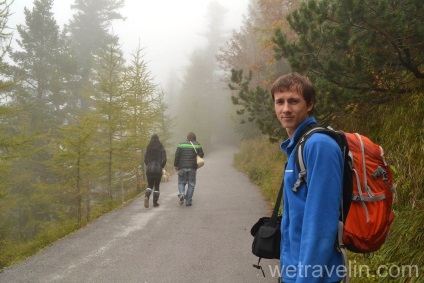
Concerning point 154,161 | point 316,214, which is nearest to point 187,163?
point 154,161

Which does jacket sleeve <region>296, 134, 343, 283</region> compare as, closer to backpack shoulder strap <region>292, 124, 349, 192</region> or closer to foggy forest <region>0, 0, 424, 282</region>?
backpack shoulder strap <region>292, 124, 349, 192</region>

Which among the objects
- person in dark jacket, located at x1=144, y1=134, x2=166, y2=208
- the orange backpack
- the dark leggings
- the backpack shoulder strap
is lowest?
the dark leggings

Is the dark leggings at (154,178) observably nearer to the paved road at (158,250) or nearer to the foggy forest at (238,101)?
the paved road at (158,250)

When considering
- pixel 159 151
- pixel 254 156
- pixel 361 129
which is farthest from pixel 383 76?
pixel 254 156

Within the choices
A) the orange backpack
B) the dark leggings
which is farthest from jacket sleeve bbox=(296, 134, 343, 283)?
the dark leggings

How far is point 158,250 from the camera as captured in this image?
601cm

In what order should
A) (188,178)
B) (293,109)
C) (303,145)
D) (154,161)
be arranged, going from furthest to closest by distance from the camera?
(188,178) < (154,161) < (293,109) < (303,145)

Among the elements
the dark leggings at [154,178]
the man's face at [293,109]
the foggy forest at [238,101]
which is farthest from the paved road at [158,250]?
the man's face at [293,109]

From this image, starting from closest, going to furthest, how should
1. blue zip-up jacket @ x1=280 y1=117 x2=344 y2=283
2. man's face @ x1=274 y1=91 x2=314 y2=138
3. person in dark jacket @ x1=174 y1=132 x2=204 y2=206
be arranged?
blue zip-up jacket @ x1=280 y1=117 x2=344 y2=283 → man's face @ x1=274 y1=91 x2=314 y2=138 → person in dark jacket @ x1=174 y1=132 x2=204 y2=206

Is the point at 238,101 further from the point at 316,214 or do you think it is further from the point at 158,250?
the point at 316,214

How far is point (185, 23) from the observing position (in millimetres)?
191500

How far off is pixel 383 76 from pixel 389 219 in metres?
4.52

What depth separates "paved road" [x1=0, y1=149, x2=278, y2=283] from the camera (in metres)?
4.95

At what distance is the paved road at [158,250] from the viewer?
16.3 feet
